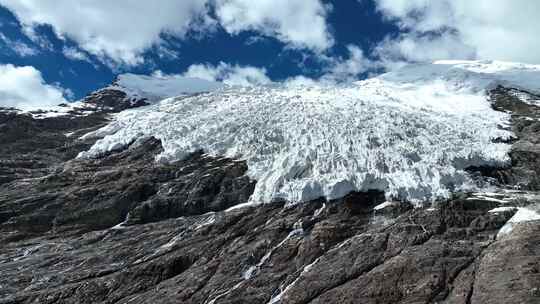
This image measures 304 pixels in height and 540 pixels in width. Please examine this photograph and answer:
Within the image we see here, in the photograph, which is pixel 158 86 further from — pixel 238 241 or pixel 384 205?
pixel 384 205

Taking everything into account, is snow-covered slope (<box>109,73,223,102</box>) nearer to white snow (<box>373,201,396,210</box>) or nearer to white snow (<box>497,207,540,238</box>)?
white snow (<box>373,201,396,210</box>)

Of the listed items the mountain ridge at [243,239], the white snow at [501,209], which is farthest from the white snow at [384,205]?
the white snow at [501,209]

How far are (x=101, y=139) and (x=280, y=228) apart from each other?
37.9m

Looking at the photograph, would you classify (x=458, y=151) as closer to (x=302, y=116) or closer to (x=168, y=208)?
(x=302, y=116)

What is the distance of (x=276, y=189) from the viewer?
158 feet

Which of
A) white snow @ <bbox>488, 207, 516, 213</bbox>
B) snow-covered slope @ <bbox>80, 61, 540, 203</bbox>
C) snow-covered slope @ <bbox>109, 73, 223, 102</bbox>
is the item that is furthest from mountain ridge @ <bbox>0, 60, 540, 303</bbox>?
snow-covered slope @ <bbox>109, 73, 223, 102</bbox>

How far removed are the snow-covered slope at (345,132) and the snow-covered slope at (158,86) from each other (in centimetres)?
1562

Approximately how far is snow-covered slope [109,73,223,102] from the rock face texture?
49658mm

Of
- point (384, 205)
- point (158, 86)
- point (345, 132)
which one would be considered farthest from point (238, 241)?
point (158, 86)

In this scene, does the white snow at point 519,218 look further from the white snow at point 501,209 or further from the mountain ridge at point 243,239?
the white snow at point 501,209

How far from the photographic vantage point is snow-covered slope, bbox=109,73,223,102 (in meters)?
108

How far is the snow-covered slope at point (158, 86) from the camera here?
108m

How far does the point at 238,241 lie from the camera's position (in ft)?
139

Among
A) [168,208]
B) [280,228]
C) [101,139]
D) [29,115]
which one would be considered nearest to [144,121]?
[101,139]
